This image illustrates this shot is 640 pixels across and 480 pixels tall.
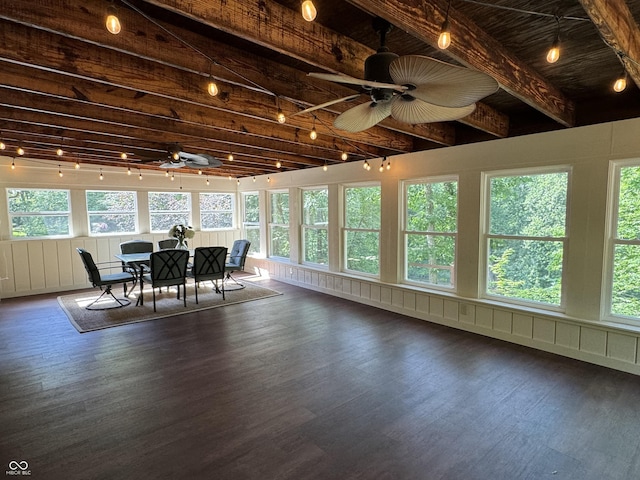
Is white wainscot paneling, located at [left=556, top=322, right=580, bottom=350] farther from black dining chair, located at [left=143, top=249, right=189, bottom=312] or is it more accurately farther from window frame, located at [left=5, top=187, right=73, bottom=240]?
window frame, located at [left=5, top=187, right=73, bottom=240]

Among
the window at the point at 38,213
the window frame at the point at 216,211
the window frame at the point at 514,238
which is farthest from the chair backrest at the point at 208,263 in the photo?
the window frame at the point at 514,238

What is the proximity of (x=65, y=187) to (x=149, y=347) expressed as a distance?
15.7ft

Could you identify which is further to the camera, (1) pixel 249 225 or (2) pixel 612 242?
(1) pixel 249 225

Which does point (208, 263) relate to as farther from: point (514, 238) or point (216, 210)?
point (514, 238)

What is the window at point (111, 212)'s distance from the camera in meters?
7.16

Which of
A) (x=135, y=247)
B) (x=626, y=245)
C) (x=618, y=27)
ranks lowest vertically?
(x=135, y=247)

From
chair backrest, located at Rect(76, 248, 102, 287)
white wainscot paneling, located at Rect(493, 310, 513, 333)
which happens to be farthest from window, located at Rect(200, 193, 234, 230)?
white wainscot paneling, located at Rect(493, 310, 513, 333)

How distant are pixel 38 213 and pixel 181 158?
13.8ft

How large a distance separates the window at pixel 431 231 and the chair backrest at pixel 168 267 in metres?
3.67

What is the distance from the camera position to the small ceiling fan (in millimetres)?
4383

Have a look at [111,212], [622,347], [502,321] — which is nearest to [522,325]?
[502,321]

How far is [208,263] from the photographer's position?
598 centimetres

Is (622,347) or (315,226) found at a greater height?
(315,226)

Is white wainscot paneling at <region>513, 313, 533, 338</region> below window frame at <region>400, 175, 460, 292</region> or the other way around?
below
